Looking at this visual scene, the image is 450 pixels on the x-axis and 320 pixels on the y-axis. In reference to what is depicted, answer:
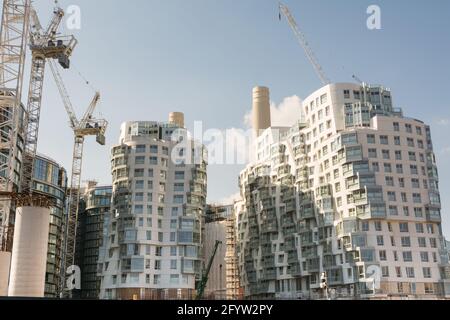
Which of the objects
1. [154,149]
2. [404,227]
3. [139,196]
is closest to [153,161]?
[154,149]

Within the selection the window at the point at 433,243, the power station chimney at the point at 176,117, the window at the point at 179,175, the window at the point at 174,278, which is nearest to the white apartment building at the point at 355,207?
the window at the point at 433,243

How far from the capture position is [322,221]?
134000mm

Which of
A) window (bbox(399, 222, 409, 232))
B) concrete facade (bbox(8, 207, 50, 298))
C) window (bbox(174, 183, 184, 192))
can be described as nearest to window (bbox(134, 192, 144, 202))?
window (bbox(174, 183, 184, 192))

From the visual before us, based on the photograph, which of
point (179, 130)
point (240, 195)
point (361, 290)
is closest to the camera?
point (361, 290)

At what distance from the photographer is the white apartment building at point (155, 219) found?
13850cm

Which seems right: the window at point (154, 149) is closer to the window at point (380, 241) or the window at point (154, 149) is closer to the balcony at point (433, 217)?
the window at point (380, 241)

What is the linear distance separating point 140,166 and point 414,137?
A: 241 ft

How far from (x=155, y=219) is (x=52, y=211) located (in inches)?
2200

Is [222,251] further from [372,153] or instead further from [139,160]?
[372,153]

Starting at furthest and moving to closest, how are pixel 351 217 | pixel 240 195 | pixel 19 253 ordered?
pixel 240 195 → pixel 351 217 → pixel 19 253

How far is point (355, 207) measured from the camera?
125m

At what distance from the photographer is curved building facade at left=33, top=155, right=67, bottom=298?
17525 cm
